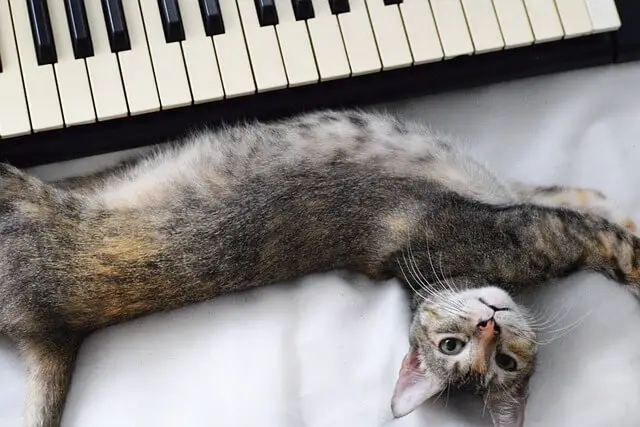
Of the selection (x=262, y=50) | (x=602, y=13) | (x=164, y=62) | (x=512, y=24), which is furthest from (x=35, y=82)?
(x=602, y=13)

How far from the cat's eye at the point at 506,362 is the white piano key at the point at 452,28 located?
0.46m

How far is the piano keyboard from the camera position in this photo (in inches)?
44.8

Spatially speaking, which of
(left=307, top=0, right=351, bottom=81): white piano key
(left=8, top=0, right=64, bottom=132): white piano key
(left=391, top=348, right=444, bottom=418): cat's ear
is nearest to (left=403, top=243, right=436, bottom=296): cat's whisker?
(left=391, top=348, right=444, bottom=418): cat's ear

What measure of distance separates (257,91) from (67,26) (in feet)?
0.86

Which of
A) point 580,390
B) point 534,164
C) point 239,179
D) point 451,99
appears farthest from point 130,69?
point 580,390

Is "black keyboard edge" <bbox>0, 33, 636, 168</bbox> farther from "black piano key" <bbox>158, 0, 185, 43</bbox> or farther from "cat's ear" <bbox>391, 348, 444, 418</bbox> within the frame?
"cat's ear" <bbox>391, 348, 444, 418</bbox>

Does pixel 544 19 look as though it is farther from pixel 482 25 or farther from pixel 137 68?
pixel 137 68

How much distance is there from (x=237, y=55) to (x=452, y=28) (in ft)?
0.98

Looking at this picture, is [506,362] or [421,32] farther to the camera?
[506,362]

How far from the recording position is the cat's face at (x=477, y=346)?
1.29m

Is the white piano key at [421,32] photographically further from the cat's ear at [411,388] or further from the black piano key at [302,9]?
the cat's ear at [411,388]

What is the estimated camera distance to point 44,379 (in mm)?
1209

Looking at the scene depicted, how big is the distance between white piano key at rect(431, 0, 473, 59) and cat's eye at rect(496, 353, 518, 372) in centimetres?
46

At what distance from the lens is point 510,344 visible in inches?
51.6
